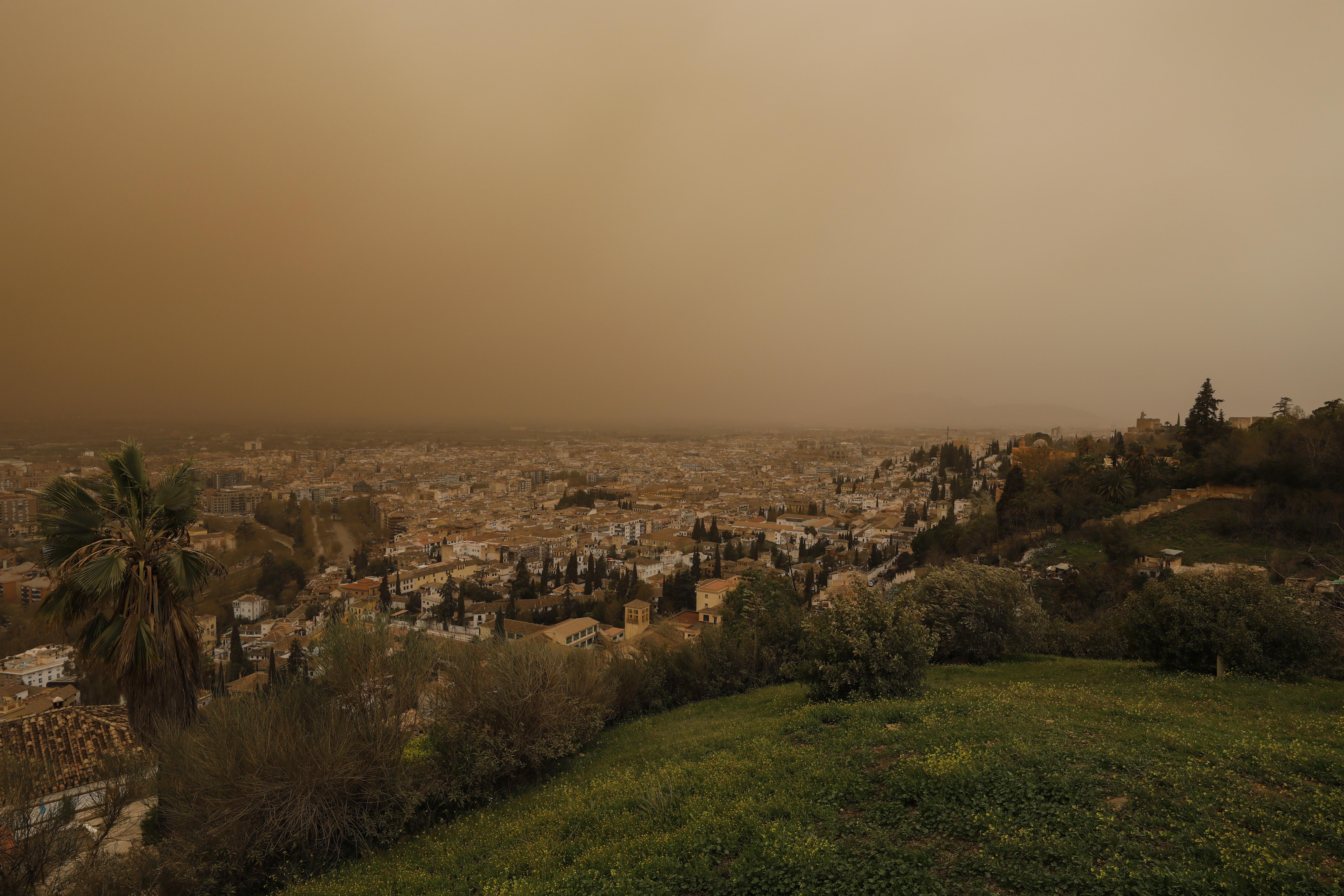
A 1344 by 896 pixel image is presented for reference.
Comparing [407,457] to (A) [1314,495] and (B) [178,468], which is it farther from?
(A) [1314,495]

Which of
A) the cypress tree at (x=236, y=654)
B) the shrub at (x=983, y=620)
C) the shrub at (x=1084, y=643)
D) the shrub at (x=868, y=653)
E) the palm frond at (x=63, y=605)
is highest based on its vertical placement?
the palm frond at (x=63, y=605)

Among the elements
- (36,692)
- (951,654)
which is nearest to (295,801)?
(951,654)

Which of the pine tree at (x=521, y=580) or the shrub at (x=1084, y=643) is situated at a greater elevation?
the shrub at (x=1084, y=643)

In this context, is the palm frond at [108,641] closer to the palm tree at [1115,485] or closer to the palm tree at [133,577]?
the palm tree at [133,577]

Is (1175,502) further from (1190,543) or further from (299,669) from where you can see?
(299,669)

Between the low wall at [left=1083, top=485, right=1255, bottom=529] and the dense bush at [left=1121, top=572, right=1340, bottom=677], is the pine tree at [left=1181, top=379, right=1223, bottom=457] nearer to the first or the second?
the low wall at [left=1083, top=485, right=1255, bottom=529]

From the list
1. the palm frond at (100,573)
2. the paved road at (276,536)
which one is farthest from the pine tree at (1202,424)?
the paved road at (276,536)

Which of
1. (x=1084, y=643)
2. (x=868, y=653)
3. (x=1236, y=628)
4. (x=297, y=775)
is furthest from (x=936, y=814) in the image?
(x=1084, y=643)
